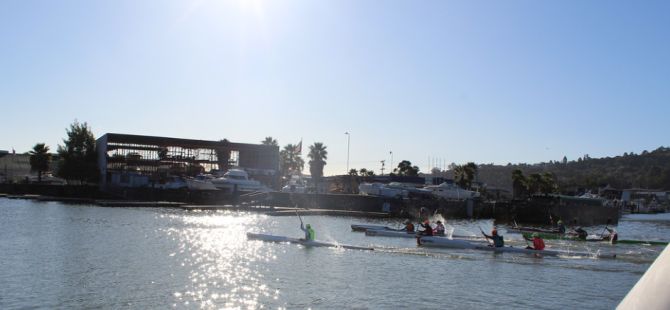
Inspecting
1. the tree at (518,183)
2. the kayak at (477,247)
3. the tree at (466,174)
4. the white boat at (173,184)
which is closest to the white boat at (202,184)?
the white boat at (173,184)

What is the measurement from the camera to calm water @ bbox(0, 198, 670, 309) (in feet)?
68.9

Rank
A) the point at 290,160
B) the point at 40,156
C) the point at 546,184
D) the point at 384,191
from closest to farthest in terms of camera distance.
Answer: the point at 384,191
the point at 40,156
the point at 546,184
the point at 290,160

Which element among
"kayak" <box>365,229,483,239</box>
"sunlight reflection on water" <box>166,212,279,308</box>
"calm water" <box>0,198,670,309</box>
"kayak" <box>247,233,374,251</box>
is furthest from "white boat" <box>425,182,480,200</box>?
"kayak" <box>247,233,374,251</box>

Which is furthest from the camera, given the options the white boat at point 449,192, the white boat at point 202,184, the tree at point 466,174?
the tree at point 466,174

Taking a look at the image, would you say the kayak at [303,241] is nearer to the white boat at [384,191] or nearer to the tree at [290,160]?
the white boat at [384,191]

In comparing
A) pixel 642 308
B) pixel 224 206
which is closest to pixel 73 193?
pixel 224 206

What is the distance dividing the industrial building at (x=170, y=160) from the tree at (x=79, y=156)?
1.33 meters

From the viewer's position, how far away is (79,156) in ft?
316

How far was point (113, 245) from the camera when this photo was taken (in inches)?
1357

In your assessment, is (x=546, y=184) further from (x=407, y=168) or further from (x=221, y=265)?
(x=221, y=265)

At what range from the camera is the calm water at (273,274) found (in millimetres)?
21016

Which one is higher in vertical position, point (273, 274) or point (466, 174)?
point (466, 174)

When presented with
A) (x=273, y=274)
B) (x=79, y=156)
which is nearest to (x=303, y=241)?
(x=273, y=274)

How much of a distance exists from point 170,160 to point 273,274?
78679 millimetres
